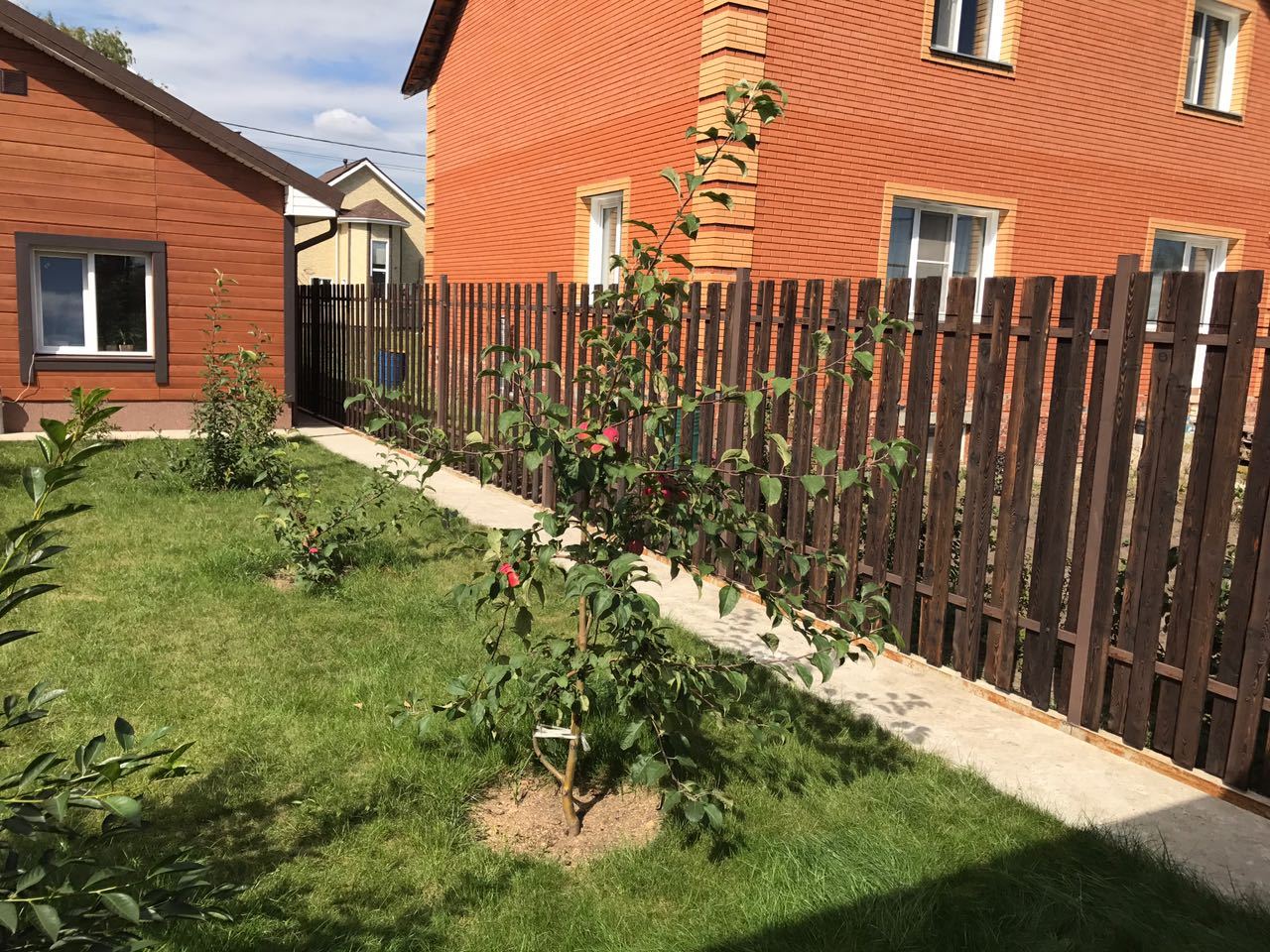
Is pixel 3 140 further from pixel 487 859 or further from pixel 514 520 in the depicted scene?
pixel 487 859

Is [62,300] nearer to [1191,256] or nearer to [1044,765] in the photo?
[1044,765]

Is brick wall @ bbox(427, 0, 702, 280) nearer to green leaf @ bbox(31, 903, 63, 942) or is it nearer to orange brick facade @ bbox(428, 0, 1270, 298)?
orange brick facade @ bbox(428, 0, 1270, 298)

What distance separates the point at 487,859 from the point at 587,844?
347 millimetres

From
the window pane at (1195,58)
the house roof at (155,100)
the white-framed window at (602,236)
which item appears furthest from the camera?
the window pane at (1195,58)

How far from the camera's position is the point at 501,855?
3.14m

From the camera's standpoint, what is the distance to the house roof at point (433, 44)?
17062 mm

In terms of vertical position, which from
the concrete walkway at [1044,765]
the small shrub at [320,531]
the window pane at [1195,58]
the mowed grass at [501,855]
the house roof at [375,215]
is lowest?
the mowed grass at [501,855]

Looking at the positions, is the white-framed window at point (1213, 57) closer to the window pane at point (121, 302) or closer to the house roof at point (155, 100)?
the house roof at point (155, 100)

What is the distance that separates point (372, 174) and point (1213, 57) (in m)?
31.6

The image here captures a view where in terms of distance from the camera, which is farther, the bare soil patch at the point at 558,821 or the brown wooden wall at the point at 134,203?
the brown wooden wall at the point at 134,203

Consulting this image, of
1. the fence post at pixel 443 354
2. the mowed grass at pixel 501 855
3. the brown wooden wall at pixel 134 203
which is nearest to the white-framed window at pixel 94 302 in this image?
the brown wooden wall at pixel 134 203

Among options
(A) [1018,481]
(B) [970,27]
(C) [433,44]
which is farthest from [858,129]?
(C) [433,44]

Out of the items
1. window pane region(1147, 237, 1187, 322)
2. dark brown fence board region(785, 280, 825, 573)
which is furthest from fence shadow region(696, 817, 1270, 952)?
window pane region(1147, 237, 1187, 322)

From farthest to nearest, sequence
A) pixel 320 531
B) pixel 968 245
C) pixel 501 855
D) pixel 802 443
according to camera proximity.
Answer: pixel 968 245, pixel 320 531, pixel 802 443, pixel 501 855
